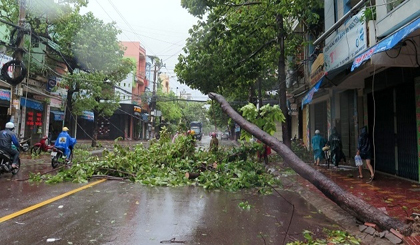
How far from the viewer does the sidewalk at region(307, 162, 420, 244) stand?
5605 millimetres

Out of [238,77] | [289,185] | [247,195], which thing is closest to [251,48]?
[238,77]

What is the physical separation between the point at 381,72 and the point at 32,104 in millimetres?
21356

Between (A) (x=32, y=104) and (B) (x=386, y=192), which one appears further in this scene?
(A) (x=32, y=104)

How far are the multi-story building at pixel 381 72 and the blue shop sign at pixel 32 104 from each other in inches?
711

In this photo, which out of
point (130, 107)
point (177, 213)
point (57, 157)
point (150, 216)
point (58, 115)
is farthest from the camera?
point (130, 107)

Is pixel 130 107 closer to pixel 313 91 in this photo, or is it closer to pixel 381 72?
pixel 313 91

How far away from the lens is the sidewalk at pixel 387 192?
18.4 ft

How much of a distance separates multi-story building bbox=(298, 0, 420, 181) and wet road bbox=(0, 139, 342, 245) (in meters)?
3.09

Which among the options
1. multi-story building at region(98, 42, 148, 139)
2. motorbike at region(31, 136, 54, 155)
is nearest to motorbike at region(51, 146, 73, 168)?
motorbike at region(31, 136, 54, 155)

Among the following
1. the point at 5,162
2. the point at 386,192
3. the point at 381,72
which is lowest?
the point at 386,192

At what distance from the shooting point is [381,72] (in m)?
10.2

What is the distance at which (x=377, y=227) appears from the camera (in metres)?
4.57

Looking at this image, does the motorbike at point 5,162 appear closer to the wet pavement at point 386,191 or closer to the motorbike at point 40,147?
the motorbike at point 40,147

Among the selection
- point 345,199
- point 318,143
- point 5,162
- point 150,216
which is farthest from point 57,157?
point 318,143
